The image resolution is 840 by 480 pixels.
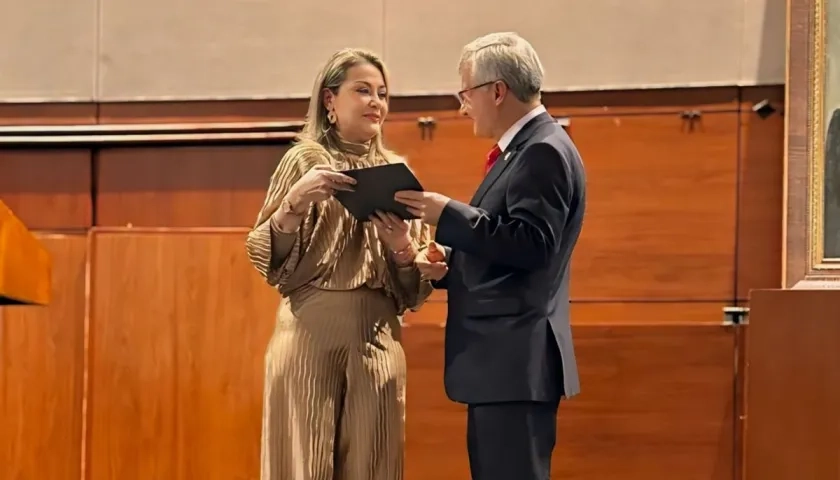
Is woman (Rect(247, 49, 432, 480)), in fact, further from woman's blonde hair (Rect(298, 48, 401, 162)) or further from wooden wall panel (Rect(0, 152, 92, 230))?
wooden wall panel (Rect(0, 152, 92, 230))

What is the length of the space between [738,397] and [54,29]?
2819 millimetres

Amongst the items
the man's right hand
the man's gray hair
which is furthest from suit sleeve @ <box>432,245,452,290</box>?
the man's gray hair

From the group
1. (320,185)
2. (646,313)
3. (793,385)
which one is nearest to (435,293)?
(646,313)

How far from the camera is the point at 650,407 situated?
3.26 m

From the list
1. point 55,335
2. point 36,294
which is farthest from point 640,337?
point 55,335

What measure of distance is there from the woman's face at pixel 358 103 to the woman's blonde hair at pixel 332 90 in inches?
0.5

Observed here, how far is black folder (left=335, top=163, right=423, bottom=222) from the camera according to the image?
197 cm

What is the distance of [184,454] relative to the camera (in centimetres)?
365

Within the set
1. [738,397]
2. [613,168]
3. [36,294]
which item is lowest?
[738,397]

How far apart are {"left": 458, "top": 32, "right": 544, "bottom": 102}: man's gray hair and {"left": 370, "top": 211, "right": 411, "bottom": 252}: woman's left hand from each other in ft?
1.11

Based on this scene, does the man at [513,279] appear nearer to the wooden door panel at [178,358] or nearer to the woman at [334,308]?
the woman at [334,308]

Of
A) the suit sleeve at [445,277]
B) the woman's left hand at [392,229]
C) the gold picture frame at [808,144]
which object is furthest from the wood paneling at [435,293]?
the woman's left hand at [392,229]

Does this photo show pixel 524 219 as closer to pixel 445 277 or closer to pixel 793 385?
pixel 445 277

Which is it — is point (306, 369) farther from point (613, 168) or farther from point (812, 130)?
point (812, 130)
